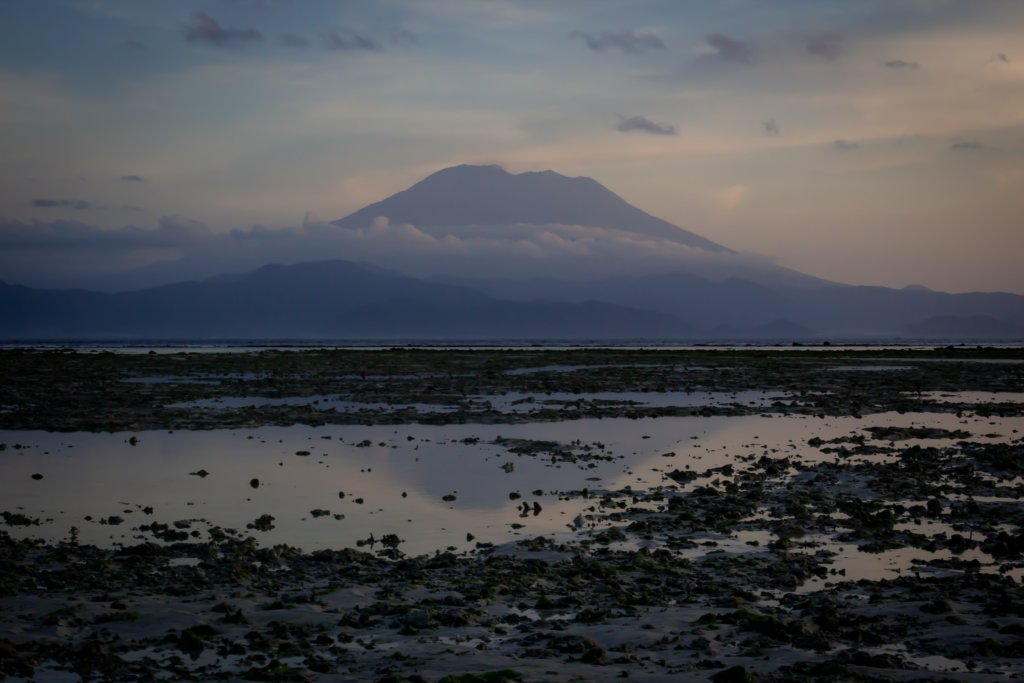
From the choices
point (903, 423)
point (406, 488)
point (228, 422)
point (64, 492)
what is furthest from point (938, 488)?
point (228, 422)

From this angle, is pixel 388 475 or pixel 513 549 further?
pixel 388 475

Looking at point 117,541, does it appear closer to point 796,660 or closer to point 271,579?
point 271,579

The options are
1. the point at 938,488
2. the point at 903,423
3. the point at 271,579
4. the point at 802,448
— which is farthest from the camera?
the point at 903,423

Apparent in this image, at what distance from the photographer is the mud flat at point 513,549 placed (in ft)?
32.9

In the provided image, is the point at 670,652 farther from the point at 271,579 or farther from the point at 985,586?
the point at 271,579

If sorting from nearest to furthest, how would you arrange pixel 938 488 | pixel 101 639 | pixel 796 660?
pixel 796 660 < pixel 101 639 < pixel 938 488

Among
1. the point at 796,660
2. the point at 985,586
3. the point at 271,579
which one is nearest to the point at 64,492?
the point at 271,579

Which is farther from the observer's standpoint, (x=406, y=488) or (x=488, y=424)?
(x=488, y=424)

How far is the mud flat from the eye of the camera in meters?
10.0

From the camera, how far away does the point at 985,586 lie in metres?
12.3

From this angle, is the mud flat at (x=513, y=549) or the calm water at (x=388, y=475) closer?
the mud flat at (x=513, y=549)

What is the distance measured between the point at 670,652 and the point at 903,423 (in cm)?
2571

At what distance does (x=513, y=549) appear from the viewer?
49.1ft

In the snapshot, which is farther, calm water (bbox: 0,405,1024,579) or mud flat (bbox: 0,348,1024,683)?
calm water (bbox: 0,405,1024,579)
